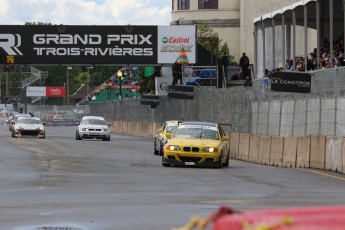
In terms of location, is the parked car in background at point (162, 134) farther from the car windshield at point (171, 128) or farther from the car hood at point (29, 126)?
the car hood at point (29, 126)

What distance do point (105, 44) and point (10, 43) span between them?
564 cm

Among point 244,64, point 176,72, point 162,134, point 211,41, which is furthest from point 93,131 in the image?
point 211,41

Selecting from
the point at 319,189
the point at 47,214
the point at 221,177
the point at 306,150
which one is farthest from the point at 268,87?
the point at 47,214

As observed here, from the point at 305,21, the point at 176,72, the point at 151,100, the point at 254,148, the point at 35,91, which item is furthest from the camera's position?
the point at 35,91

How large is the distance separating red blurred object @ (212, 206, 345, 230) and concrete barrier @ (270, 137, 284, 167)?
2862 centimetres

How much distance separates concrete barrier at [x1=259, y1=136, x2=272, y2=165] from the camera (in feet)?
113

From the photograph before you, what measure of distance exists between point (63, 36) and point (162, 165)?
35166 millimetres

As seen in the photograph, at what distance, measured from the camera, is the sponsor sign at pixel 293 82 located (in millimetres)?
33688

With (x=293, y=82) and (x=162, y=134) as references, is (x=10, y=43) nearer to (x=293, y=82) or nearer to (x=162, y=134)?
(x=162, y=134)

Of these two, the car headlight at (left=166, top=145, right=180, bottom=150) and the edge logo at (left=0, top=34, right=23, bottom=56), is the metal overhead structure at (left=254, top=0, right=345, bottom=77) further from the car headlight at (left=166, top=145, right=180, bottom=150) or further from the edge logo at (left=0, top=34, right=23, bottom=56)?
the edge logo at (left=0, top=34, right=23, bottom=56)

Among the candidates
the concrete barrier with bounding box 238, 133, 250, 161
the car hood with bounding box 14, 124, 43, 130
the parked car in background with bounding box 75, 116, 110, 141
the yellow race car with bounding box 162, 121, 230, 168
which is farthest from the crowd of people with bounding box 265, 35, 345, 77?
the car hood with bounding box 14, 124, 43, 130

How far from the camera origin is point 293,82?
33969mm

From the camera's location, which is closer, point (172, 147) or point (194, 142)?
point (172, 147)

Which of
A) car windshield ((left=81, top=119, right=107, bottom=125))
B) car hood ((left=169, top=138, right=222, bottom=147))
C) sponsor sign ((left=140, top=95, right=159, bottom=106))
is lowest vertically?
car windshield ((left=81, top=119, right=107, bottom=125))
